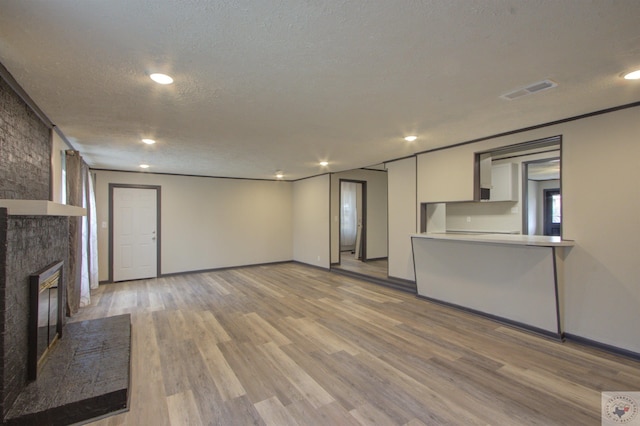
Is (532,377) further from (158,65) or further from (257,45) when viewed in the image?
(158,65)

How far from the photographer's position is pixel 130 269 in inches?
253

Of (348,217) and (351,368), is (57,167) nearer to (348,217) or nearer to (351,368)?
(351,368)

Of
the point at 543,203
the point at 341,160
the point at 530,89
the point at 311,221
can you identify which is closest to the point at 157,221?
the point at 311,221

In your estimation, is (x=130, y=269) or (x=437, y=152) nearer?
(x=437, y=152)

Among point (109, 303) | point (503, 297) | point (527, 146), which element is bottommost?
point (109, 303)

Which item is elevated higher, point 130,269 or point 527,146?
point 527,146

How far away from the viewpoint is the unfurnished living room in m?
1.71

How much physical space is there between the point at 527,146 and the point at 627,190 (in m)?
1.10

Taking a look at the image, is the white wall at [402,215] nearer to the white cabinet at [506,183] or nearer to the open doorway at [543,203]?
the white cabinet at [506,183]

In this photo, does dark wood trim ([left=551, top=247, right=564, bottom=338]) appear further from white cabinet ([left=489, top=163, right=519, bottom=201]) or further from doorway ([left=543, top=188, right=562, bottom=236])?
doorway ([left=543, top=188, right=562, bottom=236])

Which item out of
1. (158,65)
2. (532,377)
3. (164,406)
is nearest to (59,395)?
(164,406)

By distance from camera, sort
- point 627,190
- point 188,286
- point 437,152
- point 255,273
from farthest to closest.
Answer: point 255,273, point 188,286, point 437,152, point 627,190

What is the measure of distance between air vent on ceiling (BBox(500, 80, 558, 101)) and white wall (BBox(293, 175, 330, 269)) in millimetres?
4884

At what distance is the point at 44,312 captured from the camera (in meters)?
2.51
